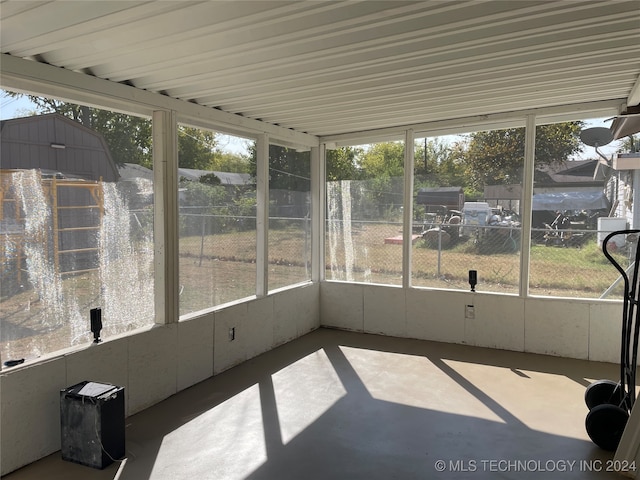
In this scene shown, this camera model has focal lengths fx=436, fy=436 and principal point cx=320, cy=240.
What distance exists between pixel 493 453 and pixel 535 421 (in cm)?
70

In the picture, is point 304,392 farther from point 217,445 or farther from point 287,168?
point 287,168

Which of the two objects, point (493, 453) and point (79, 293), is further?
point (79, 293)

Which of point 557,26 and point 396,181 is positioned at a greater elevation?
point 557,26

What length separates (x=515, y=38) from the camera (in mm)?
2756

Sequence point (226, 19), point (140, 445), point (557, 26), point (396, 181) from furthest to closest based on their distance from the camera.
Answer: point (396, 181) < point (140, 445) < point (557, 26) < point (226, 19)

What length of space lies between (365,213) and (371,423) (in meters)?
3.35

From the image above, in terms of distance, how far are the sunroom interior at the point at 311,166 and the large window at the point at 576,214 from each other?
45 mm

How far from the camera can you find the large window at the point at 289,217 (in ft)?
18.4

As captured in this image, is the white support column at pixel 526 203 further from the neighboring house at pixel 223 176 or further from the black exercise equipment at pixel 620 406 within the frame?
the neighboring house at pixel 223 176

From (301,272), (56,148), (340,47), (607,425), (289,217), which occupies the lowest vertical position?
(607,425)

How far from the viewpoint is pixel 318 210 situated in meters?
6.54

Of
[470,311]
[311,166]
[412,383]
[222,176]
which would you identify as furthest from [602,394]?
[311,166]

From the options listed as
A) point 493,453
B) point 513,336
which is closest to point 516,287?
point 513,336

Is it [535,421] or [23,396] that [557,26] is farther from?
[23,396]
